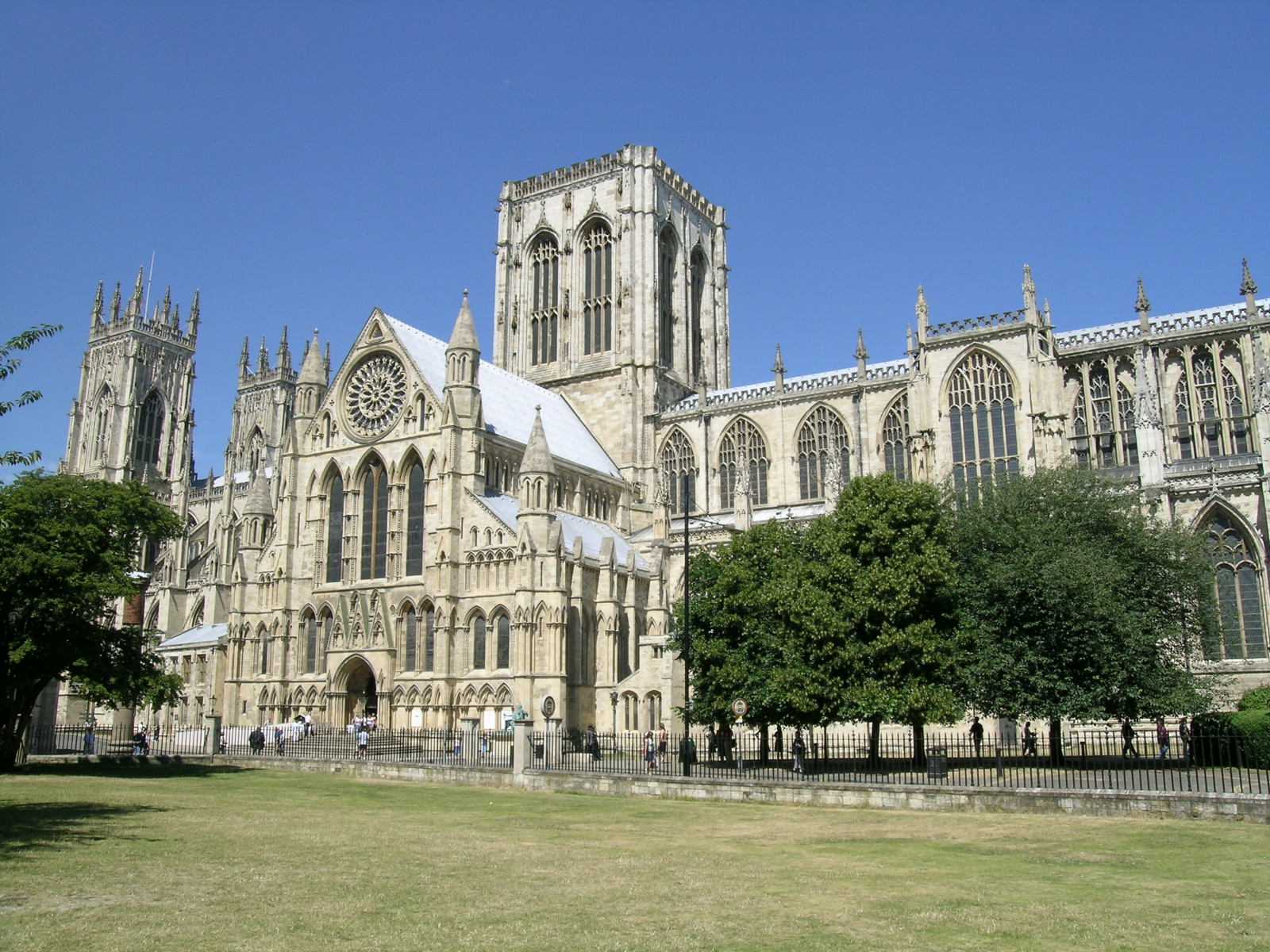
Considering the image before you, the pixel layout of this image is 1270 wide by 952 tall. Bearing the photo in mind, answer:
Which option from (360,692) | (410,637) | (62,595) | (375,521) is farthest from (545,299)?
(62,595)

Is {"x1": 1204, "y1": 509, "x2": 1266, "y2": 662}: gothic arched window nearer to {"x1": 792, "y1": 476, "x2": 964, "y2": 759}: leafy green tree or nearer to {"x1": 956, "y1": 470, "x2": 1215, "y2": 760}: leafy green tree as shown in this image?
{"x1": 956, "y1": 470, "x2": 1215, "y2": 760}: leafy green tree

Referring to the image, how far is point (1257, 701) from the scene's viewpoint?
115ft

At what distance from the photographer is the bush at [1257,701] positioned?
112ft

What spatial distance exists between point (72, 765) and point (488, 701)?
17.4m

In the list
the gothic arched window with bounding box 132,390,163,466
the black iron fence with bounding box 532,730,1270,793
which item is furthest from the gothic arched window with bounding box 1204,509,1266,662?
the gothic arched window with bounding box 132,390,163,466

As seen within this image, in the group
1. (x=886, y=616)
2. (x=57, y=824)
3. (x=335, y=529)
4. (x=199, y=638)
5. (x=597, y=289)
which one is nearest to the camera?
(x=57, y=824)

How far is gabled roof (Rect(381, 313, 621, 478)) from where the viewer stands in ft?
190

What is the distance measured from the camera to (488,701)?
49.9 meters

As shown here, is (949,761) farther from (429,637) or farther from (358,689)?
(358,689)

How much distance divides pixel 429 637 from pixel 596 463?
53.7 ft

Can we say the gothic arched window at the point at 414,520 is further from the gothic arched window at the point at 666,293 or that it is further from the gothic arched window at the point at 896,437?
the gothic arched window at the point at 896,437

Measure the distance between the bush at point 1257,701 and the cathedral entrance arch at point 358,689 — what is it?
120ft

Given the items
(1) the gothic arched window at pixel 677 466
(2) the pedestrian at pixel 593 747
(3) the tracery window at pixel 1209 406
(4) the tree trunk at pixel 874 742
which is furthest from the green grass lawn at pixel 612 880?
(1) the gothic arched window at pixel 677 466

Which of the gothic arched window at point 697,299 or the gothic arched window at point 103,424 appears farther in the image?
the gothic arched window at point 103,424
